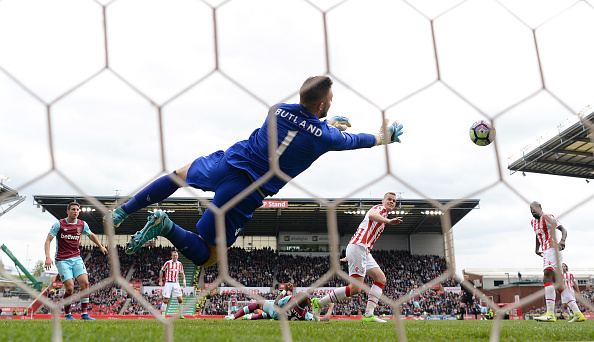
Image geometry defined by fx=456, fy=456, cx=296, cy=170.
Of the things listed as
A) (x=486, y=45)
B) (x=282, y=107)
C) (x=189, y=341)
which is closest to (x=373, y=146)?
(x=282, y=107)

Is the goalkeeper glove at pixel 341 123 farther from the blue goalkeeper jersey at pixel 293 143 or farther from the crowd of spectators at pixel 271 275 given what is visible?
the crowd of spectators at pixel 271 275

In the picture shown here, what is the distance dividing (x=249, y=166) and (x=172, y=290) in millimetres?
8839

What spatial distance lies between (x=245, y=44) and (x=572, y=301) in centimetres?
607

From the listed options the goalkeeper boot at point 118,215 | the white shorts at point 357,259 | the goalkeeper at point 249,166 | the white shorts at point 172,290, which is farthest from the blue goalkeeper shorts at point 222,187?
the white shorts at point 172,290

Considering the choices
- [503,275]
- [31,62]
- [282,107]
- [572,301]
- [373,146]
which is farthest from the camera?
[503,275]

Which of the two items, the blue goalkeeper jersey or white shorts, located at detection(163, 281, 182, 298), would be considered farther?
white shorts, located at detection(163, 281, 182, 298)

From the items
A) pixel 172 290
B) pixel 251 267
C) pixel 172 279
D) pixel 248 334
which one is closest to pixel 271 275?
pixel 251 267

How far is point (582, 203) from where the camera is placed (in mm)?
1872

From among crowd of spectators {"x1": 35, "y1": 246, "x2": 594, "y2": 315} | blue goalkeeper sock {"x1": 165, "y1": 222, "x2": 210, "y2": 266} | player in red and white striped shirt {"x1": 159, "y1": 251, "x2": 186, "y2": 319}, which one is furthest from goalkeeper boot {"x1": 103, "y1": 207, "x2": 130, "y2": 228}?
crowd of spectators {"x1": 35, "y1": 246, "x2": 594, "y2": 315}

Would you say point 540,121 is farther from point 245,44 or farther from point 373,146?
point 245,44

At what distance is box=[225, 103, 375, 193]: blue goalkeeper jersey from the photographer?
2.93 meters

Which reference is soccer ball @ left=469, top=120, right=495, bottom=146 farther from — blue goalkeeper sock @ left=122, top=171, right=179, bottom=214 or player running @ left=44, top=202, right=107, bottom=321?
Answer: player running @ left=44, top=202, right=107, bottom=321

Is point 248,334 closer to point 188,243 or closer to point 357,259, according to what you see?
point 188,243

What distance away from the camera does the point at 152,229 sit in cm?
309
